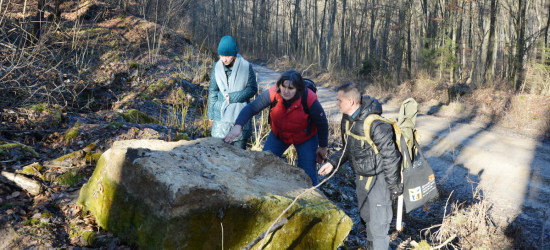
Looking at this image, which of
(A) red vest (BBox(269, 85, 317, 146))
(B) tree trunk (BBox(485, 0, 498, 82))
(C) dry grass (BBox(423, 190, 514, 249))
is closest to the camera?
(A) red vest (BBox(269, 85, 317, 146))

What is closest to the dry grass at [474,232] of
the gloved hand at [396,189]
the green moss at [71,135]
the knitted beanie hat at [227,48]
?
the gloved hand at [396,189]

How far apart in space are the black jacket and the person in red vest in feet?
1.35

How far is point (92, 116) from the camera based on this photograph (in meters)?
5.95

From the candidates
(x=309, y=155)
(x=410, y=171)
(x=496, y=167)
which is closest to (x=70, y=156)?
(x=309, y=155)

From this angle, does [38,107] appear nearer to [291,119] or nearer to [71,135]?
[71,135]

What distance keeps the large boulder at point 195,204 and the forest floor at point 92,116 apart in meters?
0.31

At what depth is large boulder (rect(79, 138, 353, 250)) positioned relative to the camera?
2.26 metres

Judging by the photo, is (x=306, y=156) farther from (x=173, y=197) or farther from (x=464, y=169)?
(x=464, y=169)

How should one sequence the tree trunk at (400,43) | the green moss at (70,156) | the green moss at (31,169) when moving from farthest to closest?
the tree trunk at (400,43)
the green moss at (70,156)
the green moss at (31,169)

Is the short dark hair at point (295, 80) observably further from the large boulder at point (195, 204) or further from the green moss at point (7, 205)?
the green moss at point (7, 205)

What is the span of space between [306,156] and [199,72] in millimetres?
8148

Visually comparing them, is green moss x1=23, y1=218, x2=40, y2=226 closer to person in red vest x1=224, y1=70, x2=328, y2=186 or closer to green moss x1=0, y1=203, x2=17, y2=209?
green moss x1=0, y1=203, x2=17, y2=209

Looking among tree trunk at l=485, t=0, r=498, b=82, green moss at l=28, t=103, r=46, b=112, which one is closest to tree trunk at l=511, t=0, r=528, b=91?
tree trunk at l=485, t=0, r=498, b=82

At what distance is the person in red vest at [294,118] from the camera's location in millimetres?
3180
